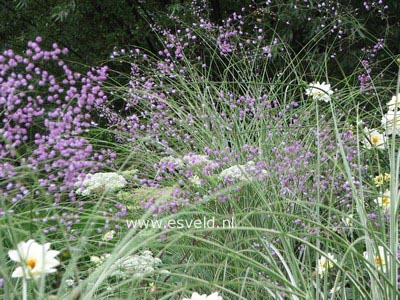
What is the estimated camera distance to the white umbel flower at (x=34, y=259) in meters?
1.08

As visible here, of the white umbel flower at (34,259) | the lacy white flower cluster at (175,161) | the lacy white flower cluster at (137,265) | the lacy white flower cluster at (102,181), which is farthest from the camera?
the lacy white flower cluster at (175,161)

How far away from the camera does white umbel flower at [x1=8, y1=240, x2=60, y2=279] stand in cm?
108

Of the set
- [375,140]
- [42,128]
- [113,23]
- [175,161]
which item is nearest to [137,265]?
[42,128]

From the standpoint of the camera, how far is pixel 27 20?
6250 mm

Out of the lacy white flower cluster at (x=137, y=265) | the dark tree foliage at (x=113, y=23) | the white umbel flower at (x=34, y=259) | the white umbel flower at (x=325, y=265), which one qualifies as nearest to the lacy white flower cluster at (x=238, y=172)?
the white umbel flower at (x=325, y=265)

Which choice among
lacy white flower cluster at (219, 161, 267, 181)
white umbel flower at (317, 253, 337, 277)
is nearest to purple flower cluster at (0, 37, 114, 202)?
lacy white flower cluster at (219, 161, 267, 181)

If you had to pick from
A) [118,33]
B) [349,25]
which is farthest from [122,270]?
[118,33]

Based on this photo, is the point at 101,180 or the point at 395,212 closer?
the point at 395,212

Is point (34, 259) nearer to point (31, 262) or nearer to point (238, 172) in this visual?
point (31, 262)

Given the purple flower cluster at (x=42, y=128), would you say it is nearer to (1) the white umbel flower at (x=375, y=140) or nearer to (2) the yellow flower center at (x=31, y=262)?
(2) the yellow flower center at (x=31, y=262)

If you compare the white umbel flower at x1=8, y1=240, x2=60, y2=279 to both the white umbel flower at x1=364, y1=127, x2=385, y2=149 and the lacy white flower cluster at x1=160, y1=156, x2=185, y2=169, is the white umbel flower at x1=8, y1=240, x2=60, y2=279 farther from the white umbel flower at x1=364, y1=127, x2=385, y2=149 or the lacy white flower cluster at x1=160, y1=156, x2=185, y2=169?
the white umbel flower at x1=364, y1=127, x2=385, y2=149

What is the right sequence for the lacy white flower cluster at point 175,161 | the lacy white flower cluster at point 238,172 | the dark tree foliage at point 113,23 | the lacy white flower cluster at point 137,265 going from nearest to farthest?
the lacy white flower cluster at point 137,265
the lacy white flower cluster at point 238,172
the lacy white flower cluster at point 175,161
the dark tree foliage at point 113,23

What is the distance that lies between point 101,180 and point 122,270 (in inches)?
15.5

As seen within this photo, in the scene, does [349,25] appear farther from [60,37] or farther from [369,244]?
[369,244]
